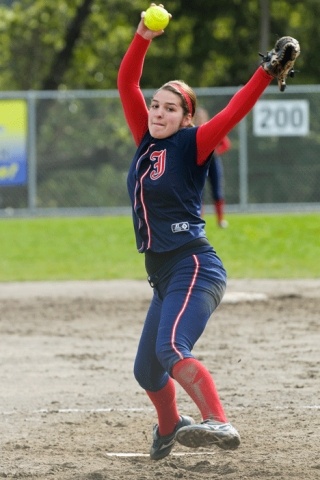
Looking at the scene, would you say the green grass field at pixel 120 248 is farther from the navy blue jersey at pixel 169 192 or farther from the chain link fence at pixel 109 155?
the navy blue jersey at pixel 169 192

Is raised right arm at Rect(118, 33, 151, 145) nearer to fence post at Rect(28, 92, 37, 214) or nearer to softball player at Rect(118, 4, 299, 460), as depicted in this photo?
softball player at Rect(118, 4, 299, 460)

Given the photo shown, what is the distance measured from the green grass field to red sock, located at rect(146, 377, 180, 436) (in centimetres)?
787

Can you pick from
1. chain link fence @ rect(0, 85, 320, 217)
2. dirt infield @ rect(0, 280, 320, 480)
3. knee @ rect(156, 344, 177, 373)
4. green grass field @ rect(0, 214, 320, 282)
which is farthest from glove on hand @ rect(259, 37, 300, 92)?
chain link fence @ rect(0, 85, 320, 217)

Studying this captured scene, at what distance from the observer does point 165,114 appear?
5.34m

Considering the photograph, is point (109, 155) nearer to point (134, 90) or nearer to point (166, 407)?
point (134, 90)

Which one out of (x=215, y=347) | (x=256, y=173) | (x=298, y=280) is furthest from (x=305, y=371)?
(x=256, y=173)

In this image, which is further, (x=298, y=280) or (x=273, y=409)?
(x=298, y=280)

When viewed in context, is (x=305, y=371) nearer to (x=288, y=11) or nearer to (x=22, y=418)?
(x=22, y=418)

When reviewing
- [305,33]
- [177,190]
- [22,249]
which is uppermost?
[305,33]

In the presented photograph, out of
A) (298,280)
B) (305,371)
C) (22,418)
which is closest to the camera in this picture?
(22,418)

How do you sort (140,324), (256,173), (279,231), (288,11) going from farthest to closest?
(288,11)
(256,173)
(279,231)
(140,324)

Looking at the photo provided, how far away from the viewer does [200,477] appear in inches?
206

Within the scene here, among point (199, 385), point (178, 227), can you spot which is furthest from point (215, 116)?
point (199, 385)

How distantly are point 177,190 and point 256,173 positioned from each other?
1800 cm
